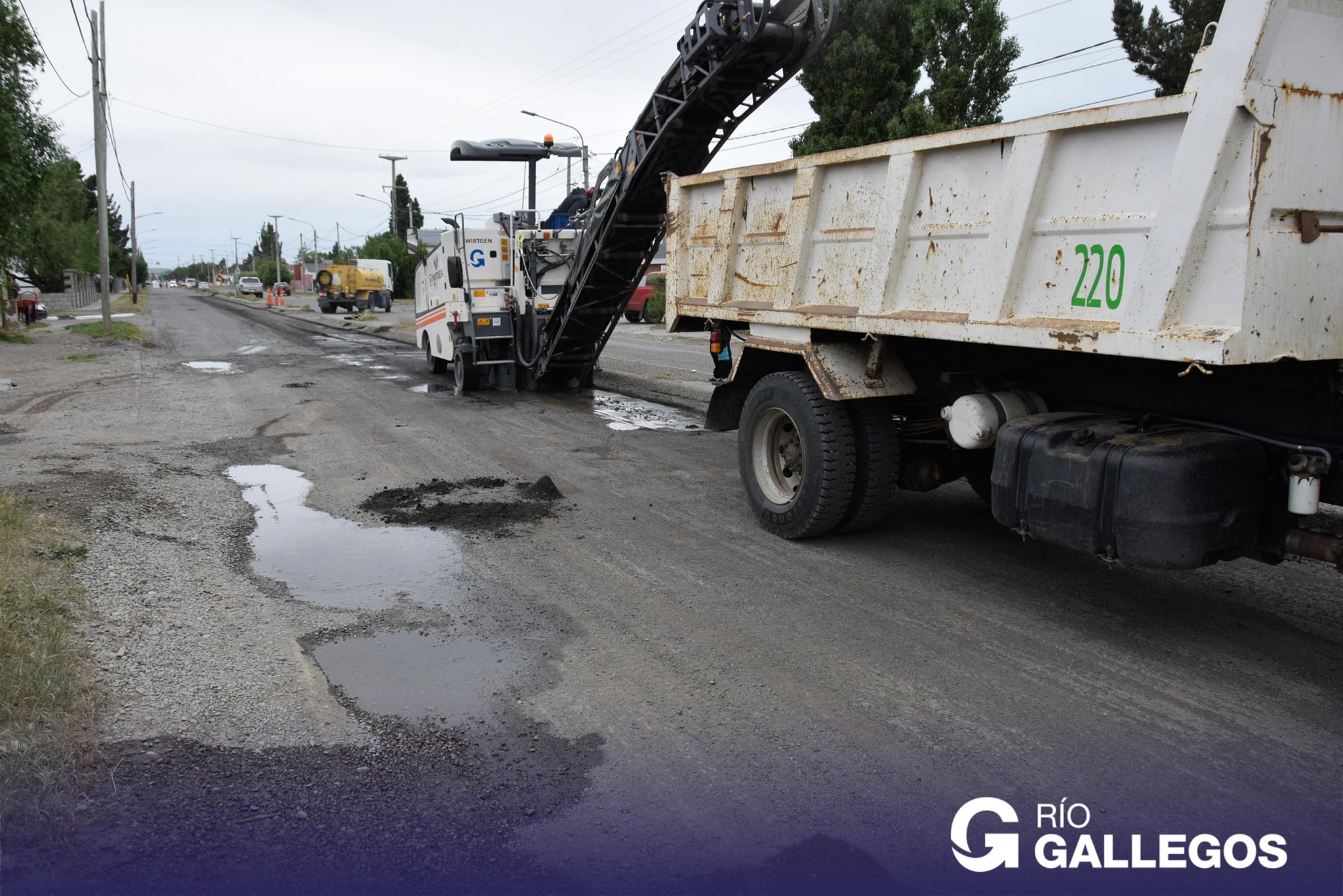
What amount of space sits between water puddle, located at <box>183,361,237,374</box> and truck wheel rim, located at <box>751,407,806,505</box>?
13095 millimetres

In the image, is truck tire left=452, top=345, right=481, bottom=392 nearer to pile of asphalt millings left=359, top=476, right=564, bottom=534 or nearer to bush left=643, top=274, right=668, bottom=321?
pile of asphalt millings left=359, top=476, right=564, bottom=534

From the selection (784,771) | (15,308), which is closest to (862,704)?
(784,771)

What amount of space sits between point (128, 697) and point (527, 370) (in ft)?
35.7

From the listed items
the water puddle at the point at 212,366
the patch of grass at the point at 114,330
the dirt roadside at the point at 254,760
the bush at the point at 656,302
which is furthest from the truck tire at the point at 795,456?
the bush at the point at 656,302

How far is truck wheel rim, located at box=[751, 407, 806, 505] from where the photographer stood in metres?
6.48

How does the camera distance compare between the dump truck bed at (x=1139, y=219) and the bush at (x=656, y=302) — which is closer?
the dump truck bed at (x=1139, y=219)

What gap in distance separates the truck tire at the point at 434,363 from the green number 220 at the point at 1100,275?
13.5m

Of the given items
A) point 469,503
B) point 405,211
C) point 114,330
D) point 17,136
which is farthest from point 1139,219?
point 405,211

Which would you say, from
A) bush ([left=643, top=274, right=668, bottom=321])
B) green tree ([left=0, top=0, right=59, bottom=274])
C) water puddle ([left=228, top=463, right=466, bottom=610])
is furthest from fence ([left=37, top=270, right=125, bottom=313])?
water puddle ([left=228, top=463, right=466, bottom=610])

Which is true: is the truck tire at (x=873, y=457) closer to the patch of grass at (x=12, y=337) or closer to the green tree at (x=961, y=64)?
the green tree at (x=961, y=64)

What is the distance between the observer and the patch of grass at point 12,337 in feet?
71.8

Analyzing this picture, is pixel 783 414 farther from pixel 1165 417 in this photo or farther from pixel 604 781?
pixel 604 781

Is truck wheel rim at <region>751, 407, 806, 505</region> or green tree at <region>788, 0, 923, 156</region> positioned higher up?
green tree at <region>788, 0, 923, 156</region>

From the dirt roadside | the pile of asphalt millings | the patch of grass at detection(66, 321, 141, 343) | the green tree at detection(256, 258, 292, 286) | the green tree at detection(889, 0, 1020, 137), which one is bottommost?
the dirt roadside
